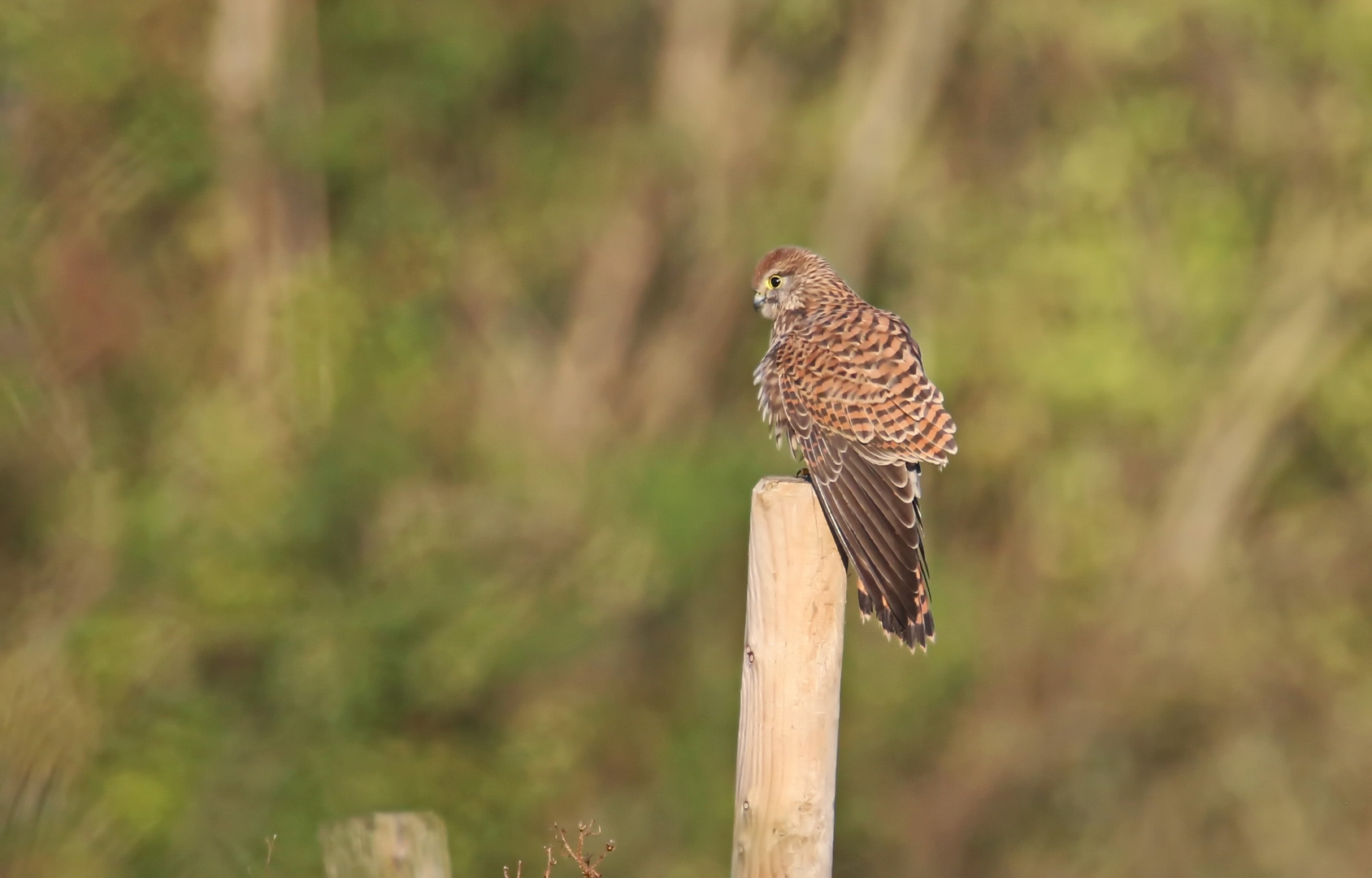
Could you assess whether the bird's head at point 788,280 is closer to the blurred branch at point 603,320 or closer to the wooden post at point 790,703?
the wooden post at point 790,703

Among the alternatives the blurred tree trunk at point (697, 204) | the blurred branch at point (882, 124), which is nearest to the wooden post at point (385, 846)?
the blurred tree trunk at point (697, 204)

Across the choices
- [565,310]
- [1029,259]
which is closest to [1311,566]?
[1029,259]

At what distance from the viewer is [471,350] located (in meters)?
12.1

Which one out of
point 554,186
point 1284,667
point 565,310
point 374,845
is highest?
point 554,186

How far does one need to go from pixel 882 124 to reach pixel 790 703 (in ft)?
31.2

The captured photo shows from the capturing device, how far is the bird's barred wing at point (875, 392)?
4.61 m

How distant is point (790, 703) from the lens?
329 cm

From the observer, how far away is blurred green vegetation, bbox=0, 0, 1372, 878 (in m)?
10.0

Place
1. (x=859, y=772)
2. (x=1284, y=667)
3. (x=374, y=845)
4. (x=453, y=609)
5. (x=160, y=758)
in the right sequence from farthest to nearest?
(x=1284, y=667) < (x=859, y=772) < (x=453, y=609) < (x=160, y=758) < (x=374, y=845)

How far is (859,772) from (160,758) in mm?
4483

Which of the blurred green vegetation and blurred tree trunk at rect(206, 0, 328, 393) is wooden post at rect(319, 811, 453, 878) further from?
blurred tree trunk at rect(206, 0, 328, 393)

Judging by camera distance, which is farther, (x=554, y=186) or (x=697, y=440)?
(x=554, y=186)

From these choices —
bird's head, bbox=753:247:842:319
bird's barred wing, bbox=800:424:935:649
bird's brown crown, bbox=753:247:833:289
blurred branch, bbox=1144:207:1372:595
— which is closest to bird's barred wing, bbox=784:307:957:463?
bird's barred wing, bbox=800:424:935:649

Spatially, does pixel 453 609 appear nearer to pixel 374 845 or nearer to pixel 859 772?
pixel 859 772
